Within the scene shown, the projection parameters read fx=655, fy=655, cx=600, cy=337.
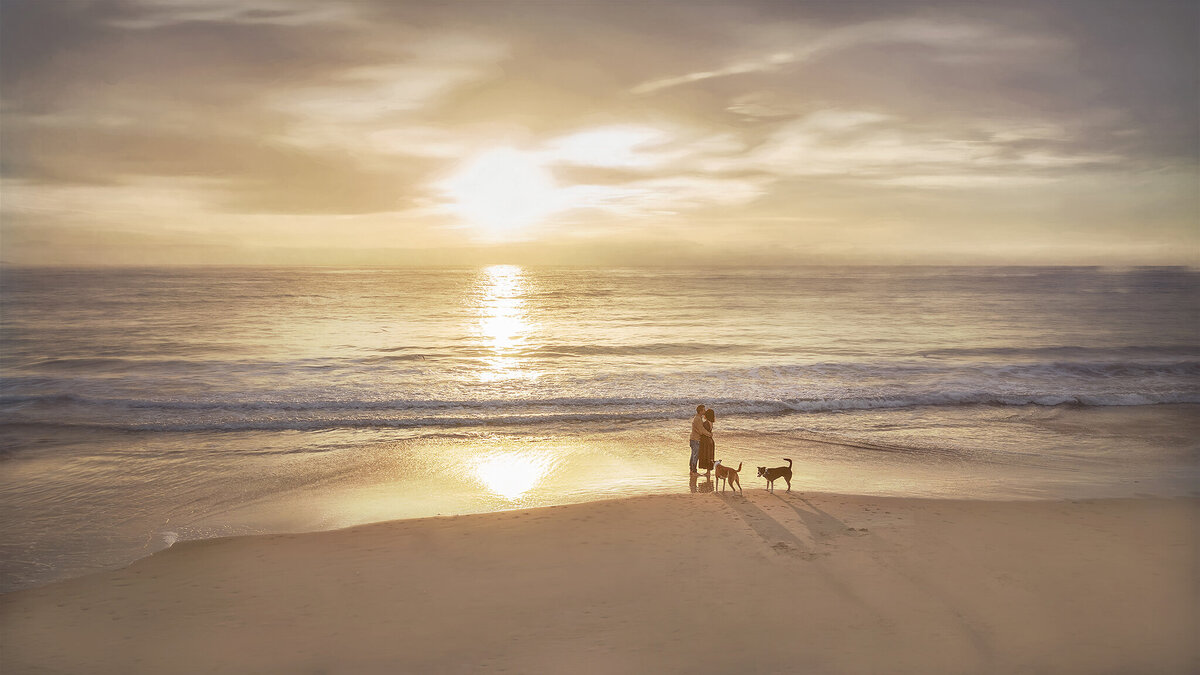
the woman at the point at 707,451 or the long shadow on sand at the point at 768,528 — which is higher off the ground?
the woman at the point at 707,451

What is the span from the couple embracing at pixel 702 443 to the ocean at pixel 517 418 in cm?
35

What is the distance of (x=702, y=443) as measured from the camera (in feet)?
38.5

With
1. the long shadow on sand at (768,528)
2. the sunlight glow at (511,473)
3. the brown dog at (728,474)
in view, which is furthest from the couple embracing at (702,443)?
the sunlight glow at (511,473)

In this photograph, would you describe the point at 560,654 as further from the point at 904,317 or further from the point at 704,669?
the point at 904,317

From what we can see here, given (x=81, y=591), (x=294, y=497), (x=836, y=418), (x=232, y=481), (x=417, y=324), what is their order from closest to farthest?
(x=81, y=591), (x=294, y=497), (x=232, y=481), (x=836, y=418), (x=417, y=324)

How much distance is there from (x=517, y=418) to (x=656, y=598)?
11.3m

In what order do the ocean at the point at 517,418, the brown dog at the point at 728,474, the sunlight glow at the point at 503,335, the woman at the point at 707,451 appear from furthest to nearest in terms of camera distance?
the sunlight glow at the point at 503,335 < the woman at the point at 707,451 < the ocean at the point at 517,418 < the brown dog at the point at 728,474

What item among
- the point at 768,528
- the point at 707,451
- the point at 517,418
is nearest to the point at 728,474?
the point at 707,451

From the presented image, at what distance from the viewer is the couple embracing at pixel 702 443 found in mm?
11527

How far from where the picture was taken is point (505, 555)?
8633 mm

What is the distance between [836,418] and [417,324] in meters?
31.5

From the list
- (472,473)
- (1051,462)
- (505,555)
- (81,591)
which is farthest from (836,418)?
(81,591)

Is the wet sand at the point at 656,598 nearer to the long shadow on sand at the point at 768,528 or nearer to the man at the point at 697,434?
the long shadow on sand at the point at 768,528

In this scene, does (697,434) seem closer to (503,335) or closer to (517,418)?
(517,418)
